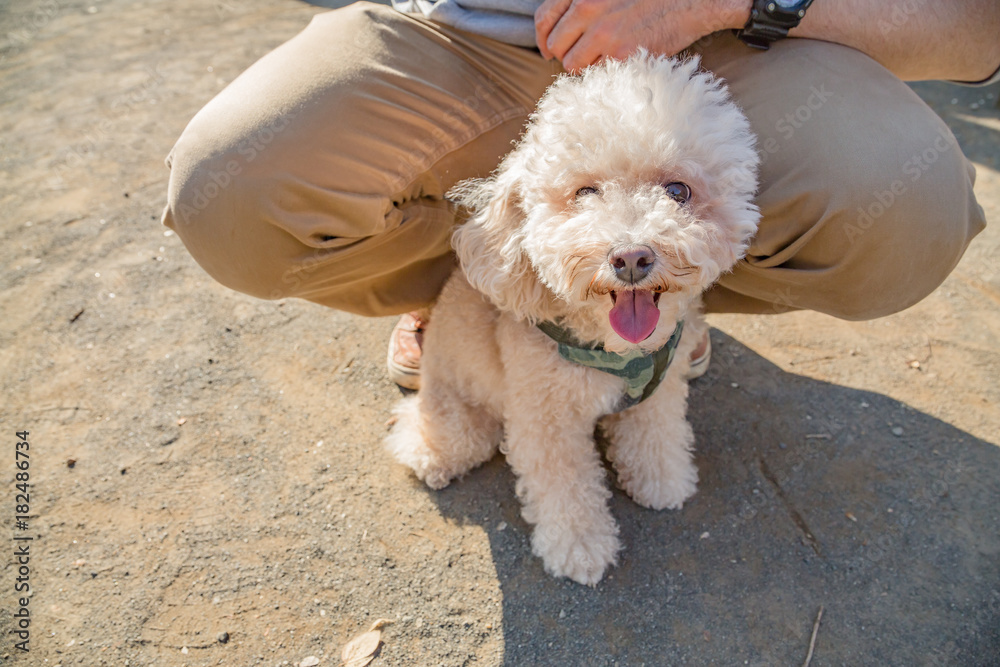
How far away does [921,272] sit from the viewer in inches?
65.1

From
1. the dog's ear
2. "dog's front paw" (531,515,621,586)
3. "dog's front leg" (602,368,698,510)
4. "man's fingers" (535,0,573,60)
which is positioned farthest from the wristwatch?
"dog's front paw" (531,515,621,586)

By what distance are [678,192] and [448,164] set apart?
32.2 inches

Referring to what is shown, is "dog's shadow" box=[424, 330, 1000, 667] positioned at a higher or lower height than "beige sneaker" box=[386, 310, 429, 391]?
lower

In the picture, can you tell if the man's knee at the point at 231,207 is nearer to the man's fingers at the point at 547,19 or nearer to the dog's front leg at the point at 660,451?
the man's fingers at the point at 547,19

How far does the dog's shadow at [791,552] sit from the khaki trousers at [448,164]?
0.53 metres

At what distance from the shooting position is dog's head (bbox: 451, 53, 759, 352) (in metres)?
1.37

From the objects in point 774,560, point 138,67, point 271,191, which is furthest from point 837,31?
point 138,67

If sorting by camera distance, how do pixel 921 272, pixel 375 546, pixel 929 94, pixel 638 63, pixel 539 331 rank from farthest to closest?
1. pixel 929 94
2. pixel 375 546
3. pixel 539 331
4. pixel 921 272
5. pixel 638 63

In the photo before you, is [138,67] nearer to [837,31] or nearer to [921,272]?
[837,31]

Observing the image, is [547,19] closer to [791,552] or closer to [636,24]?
[636,24]

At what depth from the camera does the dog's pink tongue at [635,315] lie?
1481mm

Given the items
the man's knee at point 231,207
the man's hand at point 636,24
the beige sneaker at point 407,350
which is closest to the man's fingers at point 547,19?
the man's hand at point 636,24

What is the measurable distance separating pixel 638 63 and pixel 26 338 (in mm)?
2691

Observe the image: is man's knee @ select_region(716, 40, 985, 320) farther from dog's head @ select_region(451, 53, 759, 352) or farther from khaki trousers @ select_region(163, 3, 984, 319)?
dog's head @ select_region(451, 53, 759, 352)
